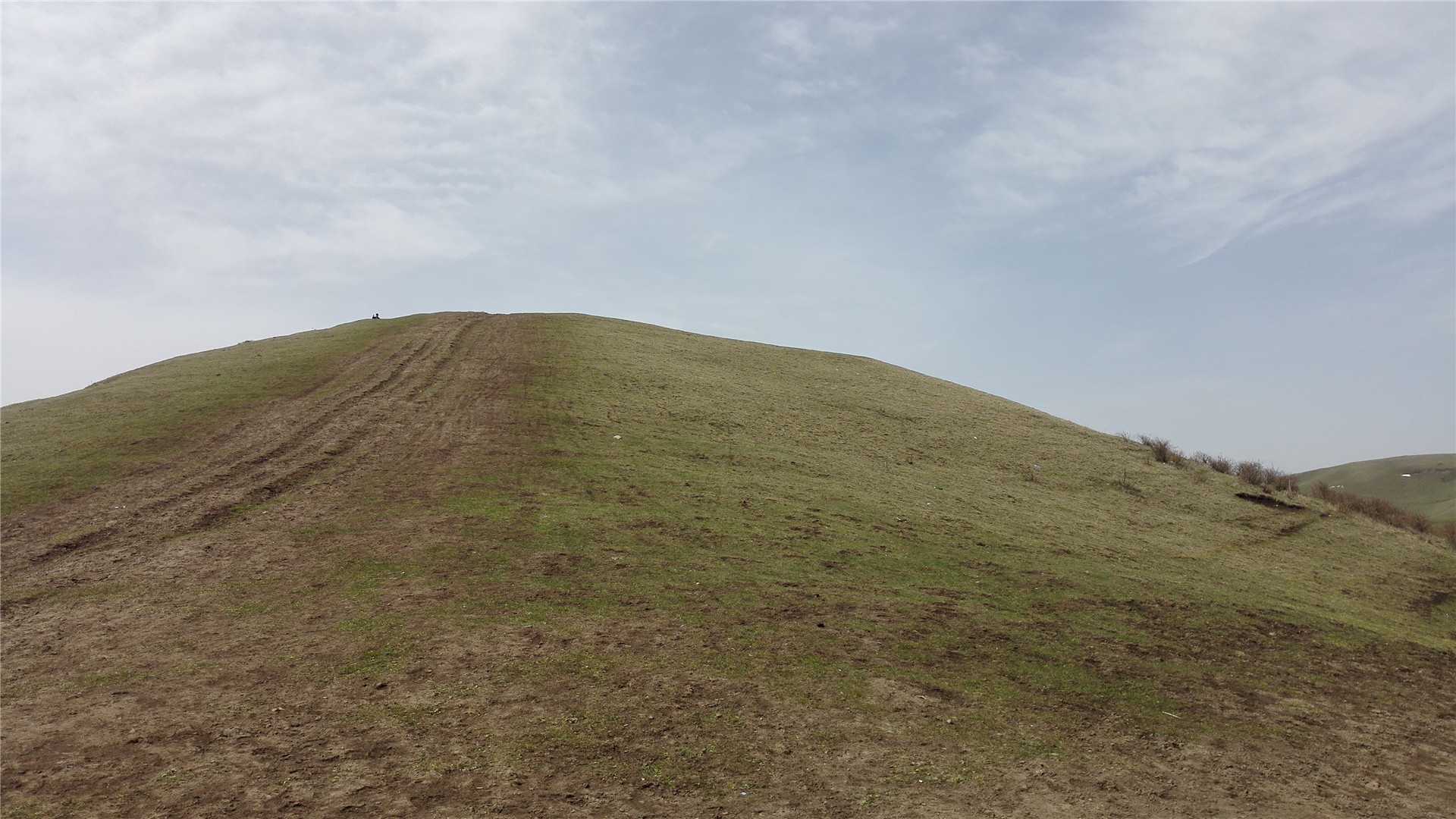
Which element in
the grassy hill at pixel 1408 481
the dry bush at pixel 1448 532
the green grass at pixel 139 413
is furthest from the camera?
the grassy hill at pixel 1408 481

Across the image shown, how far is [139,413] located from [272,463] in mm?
7157

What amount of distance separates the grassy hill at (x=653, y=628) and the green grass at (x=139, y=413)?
0.19m

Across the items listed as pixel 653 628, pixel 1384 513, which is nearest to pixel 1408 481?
pixel 1384 513

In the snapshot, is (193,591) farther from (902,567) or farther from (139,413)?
(139,413)

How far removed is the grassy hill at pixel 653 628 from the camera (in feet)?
28.5

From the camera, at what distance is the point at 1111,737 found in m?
10.5

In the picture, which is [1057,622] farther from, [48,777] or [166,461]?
[166,461]

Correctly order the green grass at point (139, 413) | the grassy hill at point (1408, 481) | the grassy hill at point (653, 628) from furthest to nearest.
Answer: the grassy hill at point (1408, 481), the green grass at point (139, 413), the grassy hill at point (653, 628)

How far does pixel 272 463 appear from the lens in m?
19.1

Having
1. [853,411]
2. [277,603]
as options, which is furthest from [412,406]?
[853,411]

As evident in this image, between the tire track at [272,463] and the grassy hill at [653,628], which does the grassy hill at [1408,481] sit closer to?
the grassy hill at [653,628]

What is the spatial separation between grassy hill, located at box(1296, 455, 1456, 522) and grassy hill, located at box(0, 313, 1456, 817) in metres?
54.3

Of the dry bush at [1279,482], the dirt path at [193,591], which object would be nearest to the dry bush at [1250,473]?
the dry bush at [1279,482]

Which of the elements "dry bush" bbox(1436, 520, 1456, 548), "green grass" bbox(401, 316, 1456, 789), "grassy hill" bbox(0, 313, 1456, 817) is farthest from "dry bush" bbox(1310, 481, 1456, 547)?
"grassy hill" bbox(0, 313, 1456, 817)
